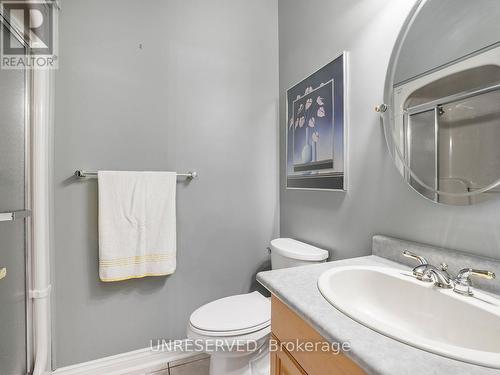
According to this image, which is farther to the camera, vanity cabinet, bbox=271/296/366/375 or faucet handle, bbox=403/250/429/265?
faucet handle, bbox=403/250/429/265

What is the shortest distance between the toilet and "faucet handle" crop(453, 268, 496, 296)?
2.06 feet

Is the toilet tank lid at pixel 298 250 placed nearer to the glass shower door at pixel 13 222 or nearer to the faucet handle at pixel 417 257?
the faucet handle at pixel 417 257

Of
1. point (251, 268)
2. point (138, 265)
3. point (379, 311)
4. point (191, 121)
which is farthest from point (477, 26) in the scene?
point (138, 265)

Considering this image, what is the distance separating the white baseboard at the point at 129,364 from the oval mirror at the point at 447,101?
5.39ft

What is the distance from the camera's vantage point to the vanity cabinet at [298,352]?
52 centimetres

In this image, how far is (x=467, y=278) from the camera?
0.65 meters

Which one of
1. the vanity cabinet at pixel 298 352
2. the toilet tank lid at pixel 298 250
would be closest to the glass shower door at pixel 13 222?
the vanity cabinet at pixel 298 352

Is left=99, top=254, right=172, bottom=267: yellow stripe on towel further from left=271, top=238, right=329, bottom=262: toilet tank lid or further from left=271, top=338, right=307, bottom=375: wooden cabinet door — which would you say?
left=271, top=338, right=307, bottom=375: wooden cabinet door

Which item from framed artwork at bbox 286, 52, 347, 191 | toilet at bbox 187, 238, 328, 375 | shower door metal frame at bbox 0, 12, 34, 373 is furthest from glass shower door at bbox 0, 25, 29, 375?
framed artwork at bbox 286, 52, 347, 191

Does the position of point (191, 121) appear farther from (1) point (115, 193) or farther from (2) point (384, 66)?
(2) point (384, 66)

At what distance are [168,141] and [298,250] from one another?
102 cm

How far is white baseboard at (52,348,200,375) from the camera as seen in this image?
1.35 meters

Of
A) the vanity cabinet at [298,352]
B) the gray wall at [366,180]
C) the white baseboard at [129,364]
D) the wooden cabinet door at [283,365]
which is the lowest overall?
the white baseboard at [129,364]

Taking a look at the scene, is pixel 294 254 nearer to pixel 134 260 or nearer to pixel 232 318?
pixel 232 318
